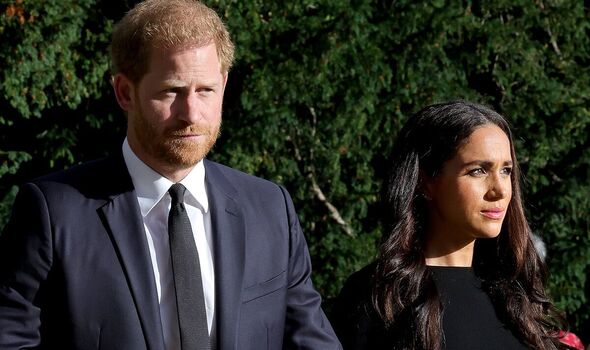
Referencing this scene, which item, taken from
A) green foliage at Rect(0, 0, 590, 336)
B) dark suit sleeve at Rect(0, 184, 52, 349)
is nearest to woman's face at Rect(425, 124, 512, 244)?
dark suit sleeve at Rect(0, 184, 52, 349)

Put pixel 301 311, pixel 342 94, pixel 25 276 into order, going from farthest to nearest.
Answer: pixel 342 94 → pixel 301 311 → pixel 25 276

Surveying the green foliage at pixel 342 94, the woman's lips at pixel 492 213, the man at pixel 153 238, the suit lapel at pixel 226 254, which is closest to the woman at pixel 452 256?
the woman's lips at pixel 492 213

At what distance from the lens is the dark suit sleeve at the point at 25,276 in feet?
8.28

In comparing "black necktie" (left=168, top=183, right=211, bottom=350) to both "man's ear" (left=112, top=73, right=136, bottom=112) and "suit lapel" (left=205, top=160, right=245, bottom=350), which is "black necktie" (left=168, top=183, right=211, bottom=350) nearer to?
"suit lapel" (left=205, top=160, right=245, bottom=350)

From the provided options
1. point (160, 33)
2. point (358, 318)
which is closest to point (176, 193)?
point (160, 33)

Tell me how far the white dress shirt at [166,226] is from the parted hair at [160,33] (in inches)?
9.9

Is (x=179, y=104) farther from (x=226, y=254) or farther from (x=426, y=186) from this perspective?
(x=426, y=186)

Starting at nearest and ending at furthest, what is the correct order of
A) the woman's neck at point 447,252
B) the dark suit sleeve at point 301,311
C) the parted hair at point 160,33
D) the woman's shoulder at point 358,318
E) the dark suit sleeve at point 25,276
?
1. the dark suit sleeve at point 25,276
2. the parted hair at point 160,33
3. the dark suit sleeve at point 301,311
4. the woman's shoulder at point 358,318
5. the woman's neck at point 447,252

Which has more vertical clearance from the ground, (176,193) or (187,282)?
(176,193)

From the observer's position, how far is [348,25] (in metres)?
6.30

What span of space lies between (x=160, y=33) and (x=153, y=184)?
40 cm

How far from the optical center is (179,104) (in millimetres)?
2596

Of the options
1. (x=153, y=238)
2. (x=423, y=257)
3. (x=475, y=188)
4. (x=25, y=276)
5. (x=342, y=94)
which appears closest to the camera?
(x=25, y=276)

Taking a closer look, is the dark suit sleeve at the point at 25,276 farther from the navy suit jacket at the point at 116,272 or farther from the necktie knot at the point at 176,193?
the necktie knot at the point at 176,193
